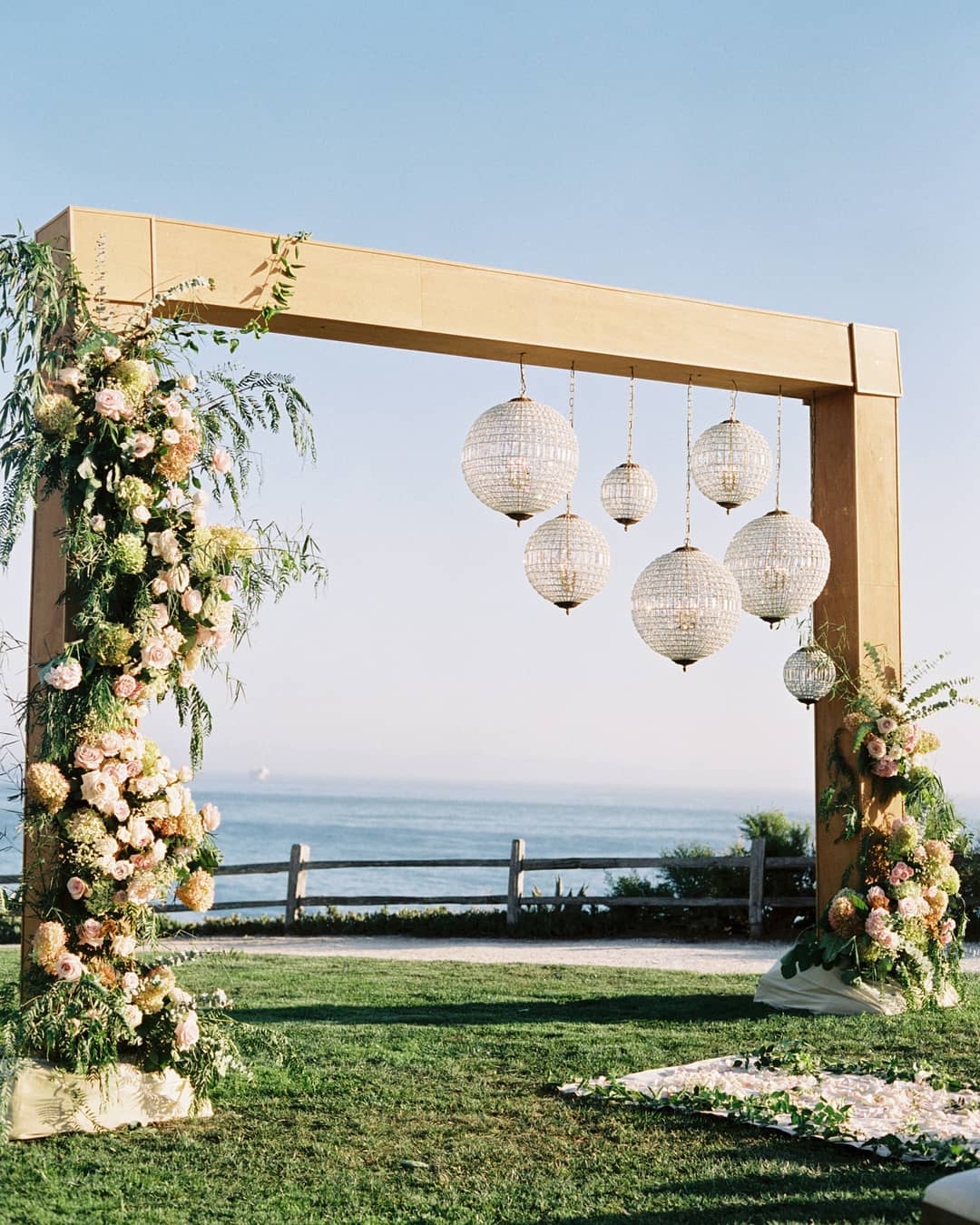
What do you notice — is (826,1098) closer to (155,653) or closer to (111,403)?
(155,653)

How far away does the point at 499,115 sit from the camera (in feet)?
30.7

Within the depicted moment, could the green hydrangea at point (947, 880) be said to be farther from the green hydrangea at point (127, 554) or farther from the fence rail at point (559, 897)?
the green hydrangea at point (127, 554)

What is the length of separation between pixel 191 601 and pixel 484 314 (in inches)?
88.1

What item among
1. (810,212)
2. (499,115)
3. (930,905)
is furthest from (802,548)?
(810,212)

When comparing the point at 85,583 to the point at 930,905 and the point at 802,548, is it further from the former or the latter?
the point at 930,905

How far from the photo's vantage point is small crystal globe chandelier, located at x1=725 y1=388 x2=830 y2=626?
6.48m

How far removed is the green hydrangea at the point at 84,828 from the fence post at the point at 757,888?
25.0 ft

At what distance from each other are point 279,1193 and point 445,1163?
22.2 inches

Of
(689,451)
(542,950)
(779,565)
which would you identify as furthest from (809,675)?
(542,950)

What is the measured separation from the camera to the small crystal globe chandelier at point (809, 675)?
6801 mm

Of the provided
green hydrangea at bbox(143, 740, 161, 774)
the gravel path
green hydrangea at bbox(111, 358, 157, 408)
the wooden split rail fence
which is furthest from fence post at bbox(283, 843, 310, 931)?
green hydrangea at bbox(111, 358, 157, 408)

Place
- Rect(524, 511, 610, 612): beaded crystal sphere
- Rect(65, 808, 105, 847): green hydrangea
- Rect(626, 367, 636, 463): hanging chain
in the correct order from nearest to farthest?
Rect(65, 808, 105, 847): green hydrangea, Rect(524, 511, 610, 612): beaded crystal sphere, Rect(626, 367, 636, 463): hanging chain

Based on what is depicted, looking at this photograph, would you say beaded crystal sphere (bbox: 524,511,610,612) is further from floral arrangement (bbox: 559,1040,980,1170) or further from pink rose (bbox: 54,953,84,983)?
pink rose (bbox: 54,953,84,983)

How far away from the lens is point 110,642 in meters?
4.50
